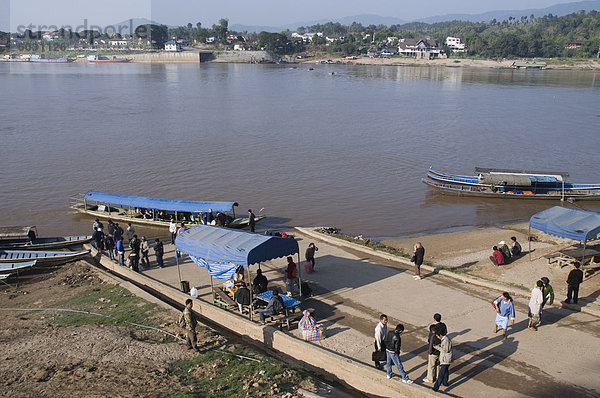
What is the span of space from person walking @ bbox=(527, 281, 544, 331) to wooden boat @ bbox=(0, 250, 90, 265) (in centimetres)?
1572

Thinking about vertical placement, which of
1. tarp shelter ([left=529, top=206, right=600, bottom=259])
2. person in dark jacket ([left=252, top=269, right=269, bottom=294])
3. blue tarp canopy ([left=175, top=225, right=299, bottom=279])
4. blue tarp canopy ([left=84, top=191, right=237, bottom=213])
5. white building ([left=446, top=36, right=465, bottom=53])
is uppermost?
white building ([left=446, top=36, right=465, bottom=53])

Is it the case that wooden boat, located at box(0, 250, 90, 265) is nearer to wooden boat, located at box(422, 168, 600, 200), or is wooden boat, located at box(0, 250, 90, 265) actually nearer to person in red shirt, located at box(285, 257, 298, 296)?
person in red shirt, located at box(285, 257, 298, 296)

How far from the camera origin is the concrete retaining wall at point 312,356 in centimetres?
998

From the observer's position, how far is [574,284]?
42.1 feet

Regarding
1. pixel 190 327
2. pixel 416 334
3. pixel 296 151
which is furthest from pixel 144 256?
pixel 296 151

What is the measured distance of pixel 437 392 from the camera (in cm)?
941

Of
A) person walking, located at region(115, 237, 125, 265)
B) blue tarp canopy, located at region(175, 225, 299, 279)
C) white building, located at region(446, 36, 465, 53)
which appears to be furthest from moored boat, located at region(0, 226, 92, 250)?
white building, located at region(446, 36, 465, 53)

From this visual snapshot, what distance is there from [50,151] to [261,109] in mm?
29837

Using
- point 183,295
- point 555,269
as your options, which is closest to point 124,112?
point 183,295

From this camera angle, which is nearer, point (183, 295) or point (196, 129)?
point (183, 295)

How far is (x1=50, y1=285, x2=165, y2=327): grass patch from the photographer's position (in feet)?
43.9

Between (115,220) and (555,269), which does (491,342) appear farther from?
(115,220)

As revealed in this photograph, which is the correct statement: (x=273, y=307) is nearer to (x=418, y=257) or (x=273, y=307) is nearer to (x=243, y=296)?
(x=243, y=296)

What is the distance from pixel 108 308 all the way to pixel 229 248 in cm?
424
